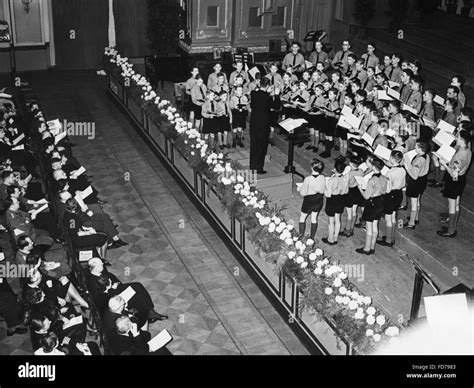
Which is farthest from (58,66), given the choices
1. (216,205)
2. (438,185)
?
(438,185)

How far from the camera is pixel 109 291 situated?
30.1ft

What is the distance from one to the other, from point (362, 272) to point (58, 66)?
13966 mm

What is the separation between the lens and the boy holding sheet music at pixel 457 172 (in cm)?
1088

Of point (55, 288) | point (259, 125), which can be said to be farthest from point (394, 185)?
point (55, 288)

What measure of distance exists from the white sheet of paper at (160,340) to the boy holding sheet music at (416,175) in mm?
4907

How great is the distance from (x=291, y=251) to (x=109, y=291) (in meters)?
2.42

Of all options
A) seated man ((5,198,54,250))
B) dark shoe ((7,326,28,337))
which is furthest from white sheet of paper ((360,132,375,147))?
dark shoe ((7,326,28,337))

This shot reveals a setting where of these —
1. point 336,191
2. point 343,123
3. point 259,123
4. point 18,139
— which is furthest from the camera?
point 18,139

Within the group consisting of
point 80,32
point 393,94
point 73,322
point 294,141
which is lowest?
point 73,322

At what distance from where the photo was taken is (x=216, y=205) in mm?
12180

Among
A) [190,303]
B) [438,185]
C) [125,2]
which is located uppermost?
[125,2]

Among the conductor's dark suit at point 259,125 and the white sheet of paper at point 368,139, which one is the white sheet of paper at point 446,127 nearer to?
the white sheet of paper at point 368,139

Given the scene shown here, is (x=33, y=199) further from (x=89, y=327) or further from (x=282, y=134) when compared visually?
(x=282, y=134)

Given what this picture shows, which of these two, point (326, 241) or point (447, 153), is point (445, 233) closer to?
point (447, 153)
